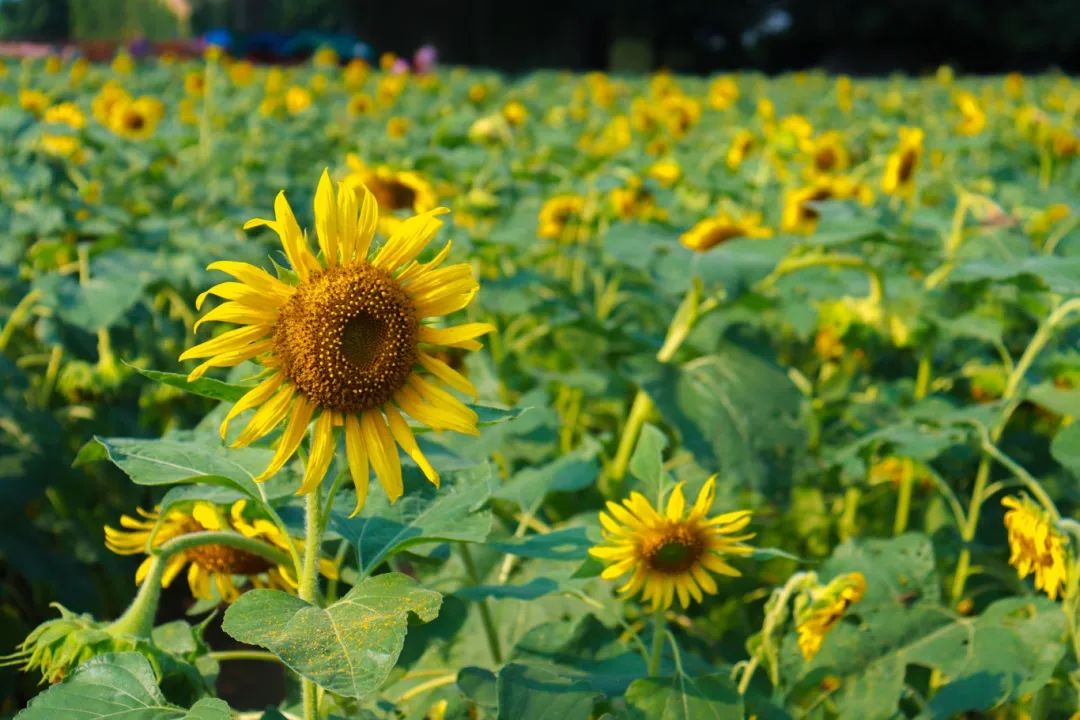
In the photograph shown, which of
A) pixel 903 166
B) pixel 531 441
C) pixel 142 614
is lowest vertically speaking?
pixel 531 441

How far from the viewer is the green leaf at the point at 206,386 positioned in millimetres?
924

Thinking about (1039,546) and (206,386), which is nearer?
(206,386)

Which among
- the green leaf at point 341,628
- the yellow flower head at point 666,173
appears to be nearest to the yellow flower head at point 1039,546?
the green leaf at point 341,628

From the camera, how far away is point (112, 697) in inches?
Answer: 36.6

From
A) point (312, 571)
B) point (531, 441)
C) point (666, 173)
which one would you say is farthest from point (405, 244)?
point (666, 173)

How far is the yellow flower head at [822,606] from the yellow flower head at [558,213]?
188 centimetres

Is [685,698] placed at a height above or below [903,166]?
below

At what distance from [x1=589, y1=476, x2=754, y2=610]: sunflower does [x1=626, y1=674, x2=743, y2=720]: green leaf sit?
79mm

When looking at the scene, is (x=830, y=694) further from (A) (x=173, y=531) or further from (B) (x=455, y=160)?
(B) (x=455, y=160)

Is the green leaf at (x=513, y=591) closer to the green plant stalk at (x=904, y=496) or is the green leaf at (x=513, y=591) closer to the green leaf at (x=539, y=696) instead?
the green leaf at (x=539, y=696)

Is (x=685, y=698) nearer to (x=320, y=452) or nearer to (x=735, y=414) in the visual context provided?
(x=320, y=452)

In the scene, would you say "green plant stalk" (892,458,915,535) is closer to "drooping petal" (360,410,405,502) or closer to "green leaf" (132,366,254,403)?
"drooping petal" (360,410,405,502)

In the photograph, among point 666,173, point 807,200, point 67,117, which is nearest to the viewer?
point 807,200

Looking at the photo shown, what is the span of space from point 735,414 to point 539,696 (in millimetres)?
1003
